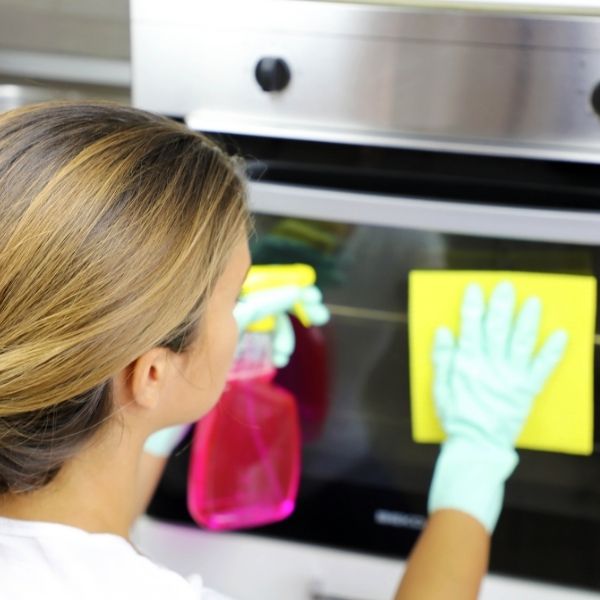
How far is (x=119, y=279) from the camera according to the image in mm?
586

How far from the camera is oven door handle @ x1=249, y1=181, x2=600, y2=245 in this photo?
2.48 ft

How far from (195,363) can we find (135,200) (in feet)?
0.52

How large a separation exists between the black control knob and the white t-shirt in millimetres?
388

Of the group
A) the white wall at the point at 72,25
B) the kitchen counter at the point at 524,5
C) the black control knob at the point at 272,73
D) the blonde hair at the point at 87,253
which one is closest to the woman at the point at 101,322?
the blonde hair at the point at 87,253

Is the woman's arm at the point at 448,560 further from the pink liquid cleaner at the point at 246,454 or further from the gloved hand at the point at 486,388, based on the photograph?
the pink liquid cleaner at the point at 246,454

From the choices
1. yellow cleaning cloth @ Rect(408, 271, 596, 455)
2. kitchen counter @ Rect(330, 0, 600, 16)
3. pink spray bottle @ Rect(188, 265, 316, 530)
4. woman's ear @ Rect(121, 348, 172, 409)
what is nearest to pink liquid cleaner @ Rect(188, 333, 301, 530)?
pink spray bottle @ Rect(188, 265, 316, 530)

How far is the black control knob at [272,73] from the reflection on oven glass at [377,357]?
0.12 m

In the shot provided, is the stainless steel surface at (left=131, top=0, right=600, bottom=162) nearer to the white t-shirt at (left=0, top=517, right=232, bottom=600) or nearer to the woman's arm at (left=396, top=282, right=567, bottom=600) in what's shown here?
the woman's arm at (left=396, top=282, right=567, bottom=600)

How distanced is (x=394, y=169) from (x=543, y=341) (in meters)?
0.21

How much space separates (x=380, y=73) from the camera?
0.75 m

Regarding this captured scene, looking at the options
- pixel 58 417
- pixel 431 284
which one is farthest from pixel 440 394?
pixel 58 417

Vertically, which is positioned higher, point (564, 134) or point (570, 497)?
point (564, 134)

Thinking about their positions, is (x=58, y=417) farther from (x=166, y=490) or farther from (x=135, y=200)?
(x=166, y=490)

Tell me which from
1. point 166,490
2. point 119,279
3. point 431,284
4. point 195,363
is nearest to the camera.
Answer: point 119,279
